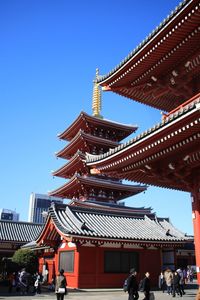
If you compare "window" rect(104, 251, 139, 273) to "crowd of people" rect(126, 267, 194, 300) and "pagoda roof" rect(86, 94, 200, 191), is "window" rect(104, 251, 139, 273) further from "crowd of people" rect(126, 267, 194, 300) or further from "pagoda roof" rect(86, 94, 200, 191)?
"pagoda roof" rect(86, 94, 200, 191)

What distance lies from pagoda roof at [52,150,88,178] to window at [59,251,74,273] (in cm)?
1325

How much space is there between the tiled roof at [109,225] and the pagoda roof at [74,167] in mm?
9259

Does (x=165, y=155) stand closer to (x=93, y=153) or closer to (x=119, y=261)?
(x=119, y=261)

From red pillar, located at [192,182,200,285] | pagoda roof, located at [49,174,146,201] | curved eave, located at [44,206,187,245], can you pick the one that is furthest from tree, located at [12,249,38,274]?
red pillar, located at [192,182,200,285]

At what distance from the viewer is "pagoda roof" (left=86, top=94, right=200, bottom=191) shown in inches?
436

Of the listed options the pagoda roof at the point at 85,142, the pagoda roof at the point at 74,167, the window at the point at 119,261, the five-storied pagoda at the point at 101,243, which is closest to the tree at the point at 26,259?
the five-storied pagoda at the point at 101,243

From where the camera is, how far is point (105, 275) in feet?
78.2

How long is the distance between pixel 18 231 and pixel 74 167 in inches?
437

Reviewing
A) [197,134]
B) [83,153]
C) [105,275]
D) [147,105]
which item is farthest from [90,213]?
[197,134]

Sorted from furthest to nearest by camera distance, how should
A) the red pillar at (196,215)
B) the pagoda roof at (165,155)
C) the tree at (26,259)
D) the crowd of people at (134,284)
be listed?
the tree at (26,259)
the red pillar at (196,215)
the crowd of people at (134,284)
the pagoda roof at (165,155)

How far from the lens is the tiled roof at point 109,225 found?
23.6 m

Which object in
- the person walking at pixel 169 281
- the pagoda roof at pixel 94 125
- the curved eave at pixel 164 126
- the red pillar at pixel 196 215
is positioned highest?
the pagoda roof at pixel 94 125

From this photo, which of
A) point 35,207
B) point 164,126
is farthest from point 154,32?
point 35,207

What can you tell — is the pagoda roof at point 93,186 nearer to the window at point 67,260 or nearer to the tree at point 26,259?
the tree at point 26,259
